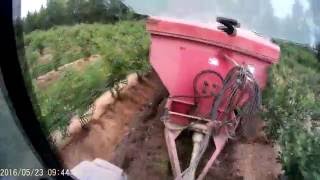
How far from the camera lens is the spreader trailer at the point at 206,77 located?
2066 millimetres

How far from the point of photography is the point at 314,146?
2080 mm

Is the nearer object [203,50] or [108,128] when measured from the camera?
[203,50]

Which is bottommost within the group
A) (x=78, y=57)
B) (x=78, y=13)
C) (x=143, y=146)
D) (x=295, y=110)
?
(x=143, y=146)

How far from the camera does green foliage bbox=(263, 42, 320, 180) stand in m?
2.08

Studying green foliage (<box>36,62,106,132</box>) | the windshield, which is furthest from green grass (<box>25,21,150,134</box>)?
the windshield

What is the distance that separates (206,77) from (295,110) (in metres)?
0.26

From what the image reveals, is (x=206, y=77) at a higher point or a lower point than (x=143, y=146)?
higher

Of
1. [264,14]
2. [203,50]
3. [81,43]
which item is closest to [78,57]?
[81,43]

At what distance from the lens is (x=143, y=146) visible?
219cm

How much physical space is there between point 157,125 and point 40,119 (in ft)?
1.08

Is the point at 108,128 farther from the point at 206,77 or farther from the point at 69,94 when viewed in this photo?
the point at 206,77

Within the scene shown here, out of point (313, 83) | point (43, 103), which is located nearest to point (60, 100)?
point (43, 103)

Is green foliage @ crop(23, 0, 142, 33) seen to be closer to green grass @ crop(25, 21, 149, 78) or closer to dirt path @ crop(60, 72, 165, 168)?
green grass @ crop(25, 21, 149, 78)

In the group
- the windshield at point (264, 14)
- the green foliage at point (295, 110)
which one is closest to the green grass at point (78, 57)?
the windshield at point (264, 14)
